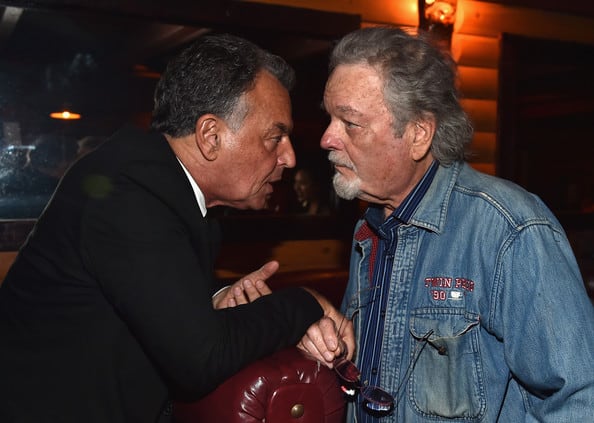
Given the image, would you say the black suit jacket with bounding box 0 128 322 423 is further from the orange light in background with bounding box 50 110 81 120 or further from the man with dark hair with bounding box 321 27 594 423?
the orange light in background with bounding box 50 110 81 120

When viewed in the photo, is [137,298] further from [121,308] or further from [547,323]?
[547,323]

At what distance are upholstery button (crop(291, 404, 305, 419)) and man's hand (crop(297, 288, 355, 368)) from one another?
5.7 inches

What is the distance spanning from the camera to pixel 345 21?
4.32m

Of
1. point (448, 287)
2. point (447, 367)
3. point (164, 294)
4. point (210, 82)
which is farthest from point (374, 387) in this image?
point (210, 82)

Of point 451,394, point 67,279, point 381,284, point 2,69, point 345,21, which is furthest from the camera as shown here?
point 345,21

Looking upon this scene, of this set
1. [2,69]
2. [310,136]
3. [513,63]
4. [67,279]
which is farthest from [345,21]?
[67,279]

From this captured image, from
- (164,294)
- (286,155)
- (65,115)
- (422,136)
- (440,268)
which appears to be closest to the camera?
(164,294)

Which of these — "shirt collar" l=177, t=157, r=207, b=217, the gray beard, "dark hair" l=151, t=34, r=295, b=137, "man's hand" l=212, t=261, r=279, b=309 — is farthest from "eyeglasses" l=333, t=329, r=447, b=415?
"dark hair" l=151, t=34, r=295, b=137

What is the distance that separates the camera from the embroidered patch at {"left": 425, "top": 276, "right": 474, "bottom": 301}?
161cm

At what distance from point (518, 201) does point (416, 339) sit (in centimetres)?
46

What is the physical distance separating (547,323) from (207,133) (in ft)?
3.30

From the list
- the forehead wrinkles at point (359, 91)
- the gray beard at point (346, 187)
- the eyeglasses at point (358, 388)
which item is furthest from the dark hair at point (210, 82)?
the eyeglasses at point (358, 388)

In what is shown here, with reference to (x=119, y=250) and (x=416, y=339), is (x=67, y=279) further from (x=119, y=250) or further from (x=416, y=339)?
(x=416, y=339)

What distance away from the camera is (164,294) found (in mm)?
1354
